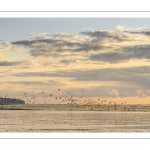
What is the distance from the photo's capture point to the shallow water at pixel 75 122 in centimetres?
1430

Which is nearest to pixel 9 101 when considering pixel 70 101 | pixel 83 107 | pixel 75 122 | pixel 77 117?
pixel 70 101

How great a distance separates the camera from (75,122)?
54.4 feet

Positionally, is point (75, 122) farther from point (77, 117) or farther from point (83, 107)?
point (83, 107)

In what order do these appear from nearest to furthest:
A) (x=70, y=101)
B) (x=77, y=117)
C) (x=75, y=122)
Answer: (x=70, y=101) → (x=77, y=117) → (x=75, y=122)

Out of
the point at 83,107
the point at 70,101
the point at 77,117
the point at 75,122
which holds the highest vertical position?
the point at 70,101

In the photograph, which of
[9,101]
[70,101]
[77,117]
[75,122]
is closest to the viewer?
[70,101]

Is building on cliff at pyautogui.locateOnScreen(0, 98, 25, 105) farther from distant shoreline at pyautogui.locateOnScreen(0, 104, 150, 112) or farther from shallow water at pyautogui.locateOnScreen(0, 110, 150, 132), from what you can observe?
shallow water at pyautogui.locateOnScreen(0, 110, 150, 132)

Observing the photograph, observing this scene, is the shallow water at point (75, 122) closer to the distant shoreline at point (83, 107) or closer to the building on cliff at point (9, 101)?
the distant shoreline at point (83, 107)

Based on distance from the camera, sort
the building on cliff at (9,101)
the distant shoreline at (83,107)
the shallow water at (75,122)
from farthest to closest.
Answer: the shallow water at (75,122)
the building on cliff at (9,101)
the distant shoreline at (83,107)

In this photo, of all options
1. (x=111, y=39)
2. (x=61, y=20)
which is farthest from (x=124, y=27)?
(x=61, y=20)

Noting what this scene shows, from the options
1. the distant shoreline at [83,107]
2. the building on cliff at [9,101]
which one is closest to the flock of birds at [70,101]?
the distant shoreline at [83,107]

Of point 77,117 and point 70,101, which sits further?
point 77,117
